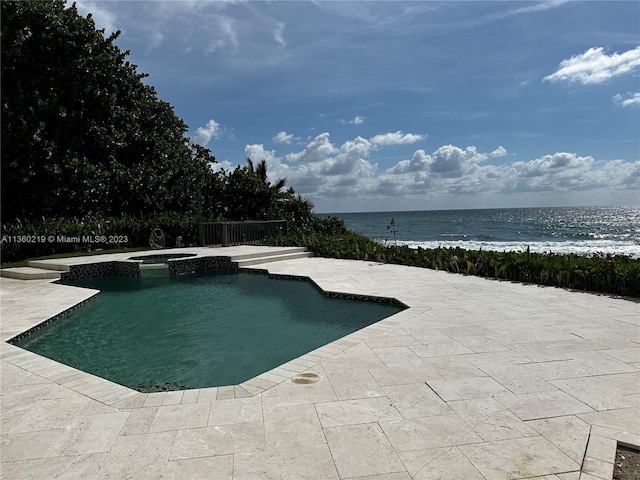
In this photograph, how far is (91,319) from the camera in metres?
7.22

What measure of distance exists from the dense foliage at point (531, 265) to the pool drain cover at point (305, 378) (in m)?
6.62

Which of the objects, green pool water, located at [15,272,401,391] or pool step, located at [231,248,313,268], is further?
pool step, located at [231,248,313,268]

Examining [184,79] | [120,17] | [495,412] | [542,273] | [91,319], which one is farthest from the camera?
[184,79]

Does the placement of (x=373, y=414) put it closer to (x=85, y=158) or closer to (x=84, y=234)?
(x=84, y=234)

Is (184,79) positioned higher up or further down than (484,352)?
higher up

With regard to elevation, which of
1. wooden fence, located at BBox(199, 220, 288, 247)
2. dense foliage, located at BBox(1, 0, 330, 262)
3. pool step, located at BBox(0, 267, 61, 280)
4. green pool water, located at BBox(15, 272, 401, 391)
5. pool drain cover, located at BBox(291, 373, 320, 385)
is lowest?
green pool water, located at BBox(15, 272, 401, 391)

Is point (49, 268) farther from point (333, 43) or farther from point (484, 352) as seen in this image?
point (484, 352)

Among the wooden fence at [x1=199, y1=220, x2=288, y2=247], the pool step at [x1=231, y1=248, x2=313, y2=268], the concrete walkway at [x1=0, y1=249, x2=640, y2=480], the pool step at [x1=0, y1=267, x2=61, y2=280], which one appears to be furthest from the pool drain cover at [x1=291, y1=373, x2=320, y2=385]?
the wooden fence at [x1=199, y1=220, x2=288, y2=247]

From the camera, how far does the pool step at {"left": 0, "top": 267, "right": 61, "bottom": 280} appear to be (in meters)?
10.8

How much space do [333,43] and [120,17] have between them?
5.94 m

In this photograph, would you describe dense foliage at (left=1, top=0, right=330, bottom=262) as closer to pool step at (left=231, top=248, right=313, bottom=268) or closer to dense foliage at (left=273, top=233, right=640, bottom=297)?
pool step at (left=231, top=248, right=313, bottom=268)

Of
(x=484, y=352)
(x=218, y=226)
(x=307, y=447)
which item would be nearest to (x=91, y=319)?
(x=307, y=447)

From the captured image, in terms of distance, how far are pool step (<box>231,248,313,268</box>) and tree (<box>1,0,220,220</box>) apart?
9.59 metres

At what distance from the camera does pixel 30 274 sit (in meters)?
10.8
